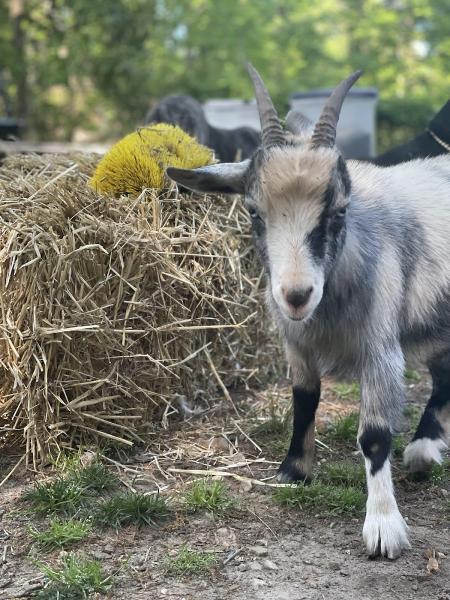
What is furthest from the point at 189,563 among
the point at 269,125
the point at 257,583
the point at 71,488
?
the point at 269,125

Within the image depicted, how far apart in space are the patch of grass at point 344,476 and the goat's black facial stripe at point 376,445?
45 cm

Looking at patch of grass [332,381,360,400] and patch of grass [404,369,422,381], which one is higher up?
patch of grass [332,381,360,400]

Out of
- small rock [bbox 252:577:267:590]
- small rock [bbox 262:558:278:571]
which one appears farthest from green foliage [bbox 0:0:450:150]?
small rock [bbox 252:577:267:590]

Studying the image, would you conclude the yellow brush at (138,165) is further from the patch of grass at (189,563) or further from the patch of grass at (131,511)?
the patch of grass at (189,563)

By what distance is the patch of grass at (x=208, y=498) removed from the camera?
3.55 metres

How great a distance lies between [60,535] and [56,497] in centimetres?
32

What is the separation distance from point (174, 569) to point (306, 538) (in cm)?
62

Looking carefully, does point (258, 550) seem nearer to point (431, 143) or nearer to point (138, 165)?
point (138, 165)

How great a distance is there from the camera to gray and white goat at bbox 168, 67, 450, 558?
3078 millimetres

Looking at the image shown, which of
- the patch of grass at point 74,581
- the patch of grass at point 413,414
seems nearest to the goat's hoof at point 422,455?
the patch of grass at point 413,414

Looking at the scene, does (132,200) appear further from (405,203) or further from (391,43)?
(391,43)

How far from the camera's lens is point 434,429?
A: 160 inches

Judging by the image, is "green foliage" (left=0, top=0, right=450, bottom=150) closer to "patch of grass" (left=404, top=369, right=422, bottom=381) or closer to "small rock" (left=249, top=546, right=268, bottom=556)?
"patch of grass" (left=404, top=369, right=422, bottom=381)

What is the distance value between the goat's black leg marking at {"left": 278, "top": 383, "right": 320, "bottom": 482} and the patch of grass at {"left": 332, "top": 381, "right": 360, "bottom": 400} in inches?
51.8
